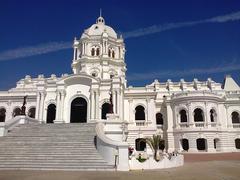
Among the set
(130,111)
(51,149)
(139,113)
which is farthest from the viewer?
(139,113)

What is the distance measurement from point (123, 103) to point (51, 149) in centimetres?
1751

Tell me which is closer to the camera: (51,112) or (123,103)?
(51,112)

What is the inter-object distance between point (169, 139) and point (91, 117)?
466 inches

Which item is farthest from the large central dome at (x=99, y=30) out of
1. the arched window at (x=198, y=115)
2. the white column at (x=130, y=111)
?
the arched window at (x=198, y=115)

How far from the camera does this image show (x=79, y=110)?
98.4 feet

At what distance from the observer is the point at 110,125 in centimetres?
2125

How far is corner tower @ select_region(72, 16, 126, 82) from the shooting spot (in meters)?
39.1

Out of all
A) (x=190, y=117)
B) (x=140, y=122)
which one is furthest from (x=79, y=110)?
(x=190, y=117)

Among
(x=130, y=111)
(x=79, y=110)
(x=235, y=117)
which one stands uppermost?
(x=130, y=111)

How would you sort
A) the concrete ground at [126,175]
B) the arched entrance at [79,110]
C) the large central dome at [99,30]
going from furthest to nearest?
the large central dome at [99,30] → the arched entrance at [79,110] → the concrete ground at [126,175]

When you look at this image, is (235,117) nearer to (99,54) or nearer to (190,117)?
(190,117)

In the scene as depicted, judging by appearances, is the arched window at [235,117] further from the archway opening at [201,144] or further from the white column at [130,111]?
the white column at [130,111]

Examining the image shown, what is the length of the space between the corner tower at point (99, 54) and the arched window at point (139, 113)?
5249mm

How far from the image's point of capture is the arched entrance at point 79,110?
97.3 feet
